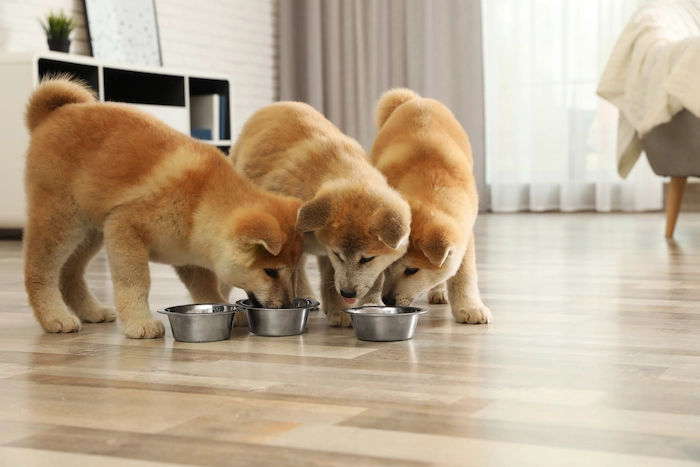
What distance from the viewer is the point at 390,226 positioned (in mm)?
1942

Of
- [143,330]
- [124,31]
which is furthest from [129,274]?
[124,31]

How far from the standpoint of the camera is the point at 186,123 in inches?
227

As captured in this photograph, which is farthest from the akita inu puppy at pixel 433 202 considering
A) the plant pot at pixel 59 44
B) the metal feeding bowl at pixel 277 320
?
the plant pot at pixel 59 44

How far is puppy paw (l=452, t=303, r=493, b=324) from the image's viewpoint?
7.35ft

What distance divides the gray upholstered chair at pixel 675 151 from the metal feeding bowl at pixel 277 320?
2.93 m

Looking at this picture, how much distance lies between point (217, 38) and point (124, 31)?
121cm

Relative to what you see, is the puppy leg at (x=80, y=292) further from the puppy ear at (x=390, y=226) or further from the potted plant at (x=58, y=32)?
the potted plant at (x=58, y=32)

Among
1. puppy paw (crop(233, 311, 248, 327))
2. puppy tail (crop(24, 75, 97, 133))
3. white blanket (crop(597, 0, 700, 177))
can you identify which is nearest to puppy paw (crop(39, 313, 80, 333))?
puppy paw (crop(233, 311, 248, 327))

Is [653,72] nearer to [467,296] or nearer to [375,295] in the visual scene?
[467,296]

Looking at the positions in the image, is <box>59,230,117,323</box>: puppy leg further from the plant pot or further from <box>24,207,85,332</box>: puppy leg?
the plant pot

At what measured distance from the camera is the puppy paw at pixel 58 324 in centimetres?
217

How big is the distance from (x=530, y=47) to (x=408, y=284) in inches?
203

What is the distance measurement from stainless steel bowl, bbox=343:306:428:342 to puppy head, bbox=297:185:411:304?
3.6 inches

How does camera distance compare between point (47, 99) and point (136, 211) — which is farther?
point (47, 99)
